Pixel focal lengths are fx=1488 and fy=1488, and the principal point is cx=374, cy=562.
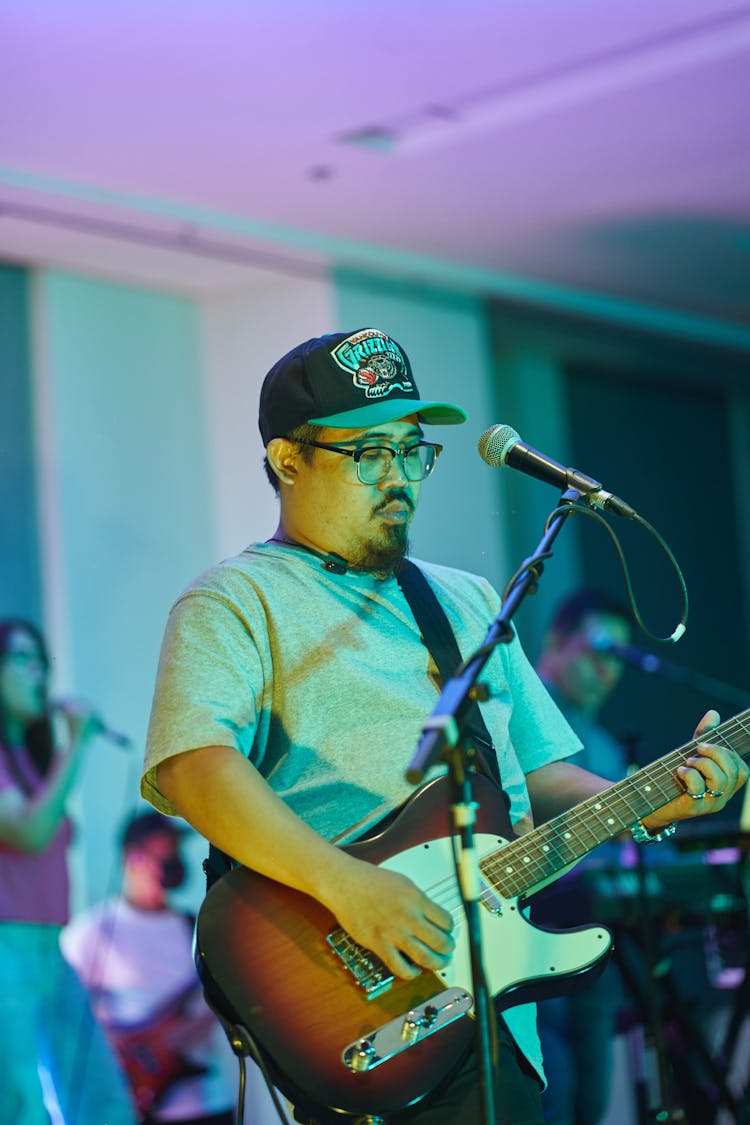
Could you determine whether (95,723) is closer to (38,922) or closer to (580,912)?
(38,922)

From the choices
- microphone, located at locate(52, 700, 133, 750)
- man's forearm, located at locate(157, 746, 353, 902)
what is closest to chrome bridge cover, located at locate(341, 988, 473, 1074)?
man's forearm, located at locate(157, 746, 353, 902)

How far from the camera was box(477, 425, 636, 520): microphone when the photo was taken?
218 centimetres

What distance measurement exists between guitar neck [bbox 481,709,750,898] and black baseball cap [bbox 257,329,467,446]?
0.67 meters

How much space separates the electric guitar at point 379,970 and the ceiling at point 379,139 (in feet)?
9.86

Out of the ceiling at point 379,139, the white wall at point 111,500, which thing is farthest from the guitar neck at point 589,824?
the white wall at point 111,500

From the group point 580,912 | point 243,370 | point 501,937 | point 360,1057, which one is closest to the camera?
point 360,1057

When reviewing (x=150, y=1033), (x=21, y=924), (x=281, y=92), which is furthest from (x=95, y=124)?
(x=150, y=1033)

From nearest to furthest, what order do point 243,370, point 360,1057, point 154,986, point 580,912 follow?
point 360,1057 < point 580,912 < point 154,986 < point 243,370

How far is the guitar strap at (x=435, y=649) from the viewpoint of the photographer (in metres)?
2.25

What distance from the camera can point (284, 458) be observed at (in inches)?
95.7

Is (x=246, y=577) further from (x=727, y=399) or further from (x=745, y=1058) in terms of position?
(x=727, y=399)

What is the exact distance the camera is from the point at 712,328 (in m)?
8.16

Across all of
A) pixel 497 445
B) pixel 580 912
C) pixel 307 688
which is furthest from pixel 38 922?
pixel 497 445

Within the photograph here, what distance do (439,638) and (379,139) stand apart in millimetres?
3636
